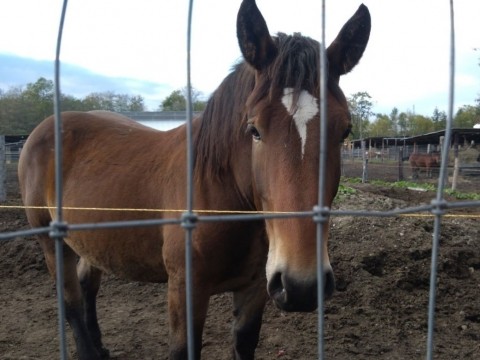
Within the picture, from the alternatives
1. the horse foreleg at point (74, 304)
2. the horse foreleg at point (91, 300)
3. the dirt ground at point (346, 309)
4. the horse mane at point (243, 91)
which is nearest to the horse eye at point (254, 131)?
the horse mane at point (243, 91)

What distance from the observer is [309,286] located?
5.40 feet

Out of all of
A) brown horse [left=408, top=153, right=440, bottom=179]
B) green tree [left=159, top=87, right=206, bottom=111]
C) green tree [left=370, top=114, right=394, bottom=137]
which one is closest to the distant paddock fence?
brown horse [left=408, top=153, right=440, bottom=179]

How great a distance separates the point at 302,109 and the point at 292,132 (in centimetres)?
12

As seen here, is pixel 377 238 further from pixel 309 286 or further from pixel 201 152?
pixel 309 286

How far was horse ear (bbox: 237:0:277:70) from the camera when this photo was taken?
2.04 m

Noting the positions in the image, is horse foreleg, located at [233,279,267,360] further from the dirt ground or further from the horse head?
the horse head

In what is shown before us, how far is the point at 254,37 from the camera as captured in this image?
2.12 m

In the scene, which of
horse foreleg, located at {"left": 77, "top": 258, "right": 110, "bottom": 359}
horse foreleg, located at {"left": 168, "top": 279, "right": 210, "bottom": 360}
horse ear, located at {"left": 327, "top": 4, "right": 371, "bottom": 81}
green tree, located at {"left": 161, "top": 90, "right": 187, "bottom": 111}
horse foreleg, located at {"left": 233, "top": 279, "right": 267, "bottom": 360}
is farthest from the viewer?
green tree, located at {"left": 161, "top": 90, "right": 187, "bottom": 111}

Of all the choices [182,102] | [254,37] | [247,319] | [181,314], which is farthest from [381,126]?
[254,37]

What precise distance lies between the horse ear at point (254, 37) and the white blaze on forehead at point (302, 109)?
0.99ft

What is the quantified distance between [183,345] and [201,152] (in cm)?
122

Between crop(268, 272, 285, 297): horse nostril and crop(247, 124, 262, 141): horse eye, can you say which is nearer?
crop(268, 272, 285, 297): horse nostril

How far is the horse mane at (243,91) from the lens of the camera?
2010 mm

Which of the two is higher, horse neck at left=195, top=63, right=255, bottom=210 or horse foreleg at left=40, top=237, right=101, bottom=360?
horse neck at left=195, top=63, right=255, bottom=210
